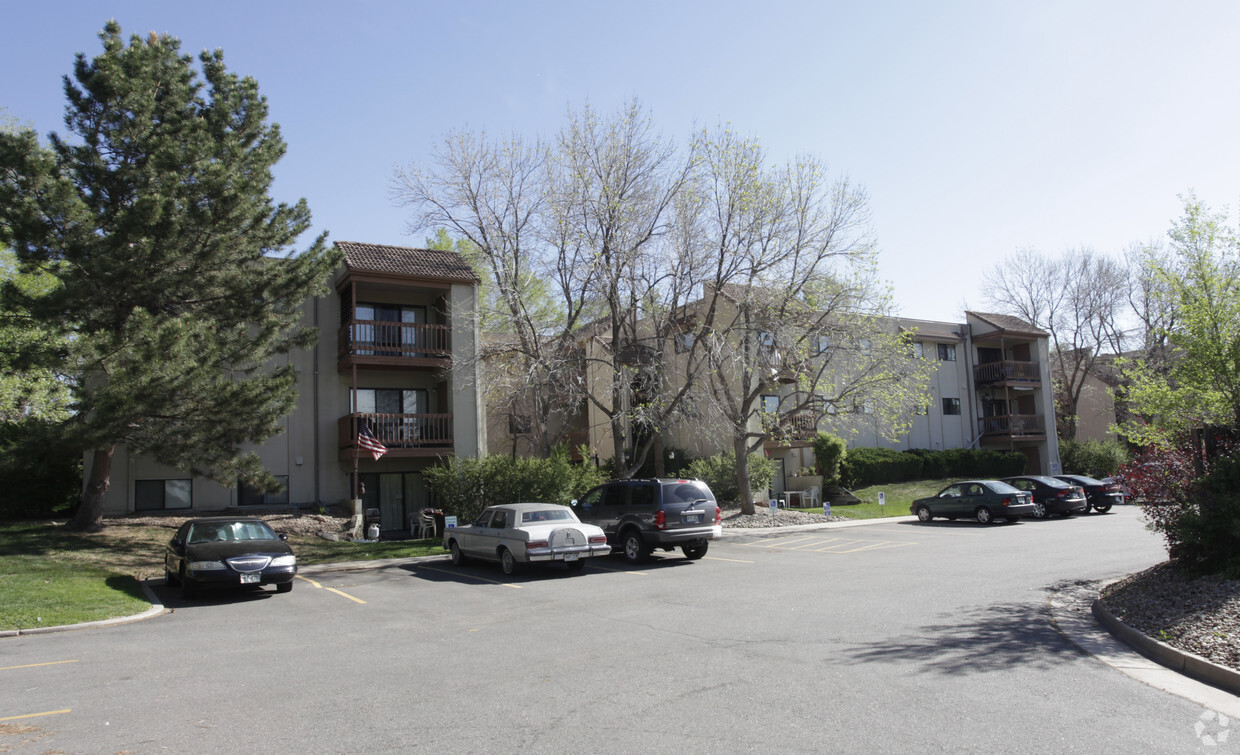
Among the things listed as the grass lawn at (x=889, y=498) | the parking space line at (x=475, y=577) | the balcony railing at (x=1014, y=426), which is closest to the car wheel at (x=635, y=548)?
the parking space line at (x=475, y=577)

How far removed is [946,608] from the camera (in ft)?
34.9

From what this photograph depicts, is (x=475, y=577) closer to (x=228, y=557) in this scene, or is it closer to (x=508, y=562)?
(x=508, y=562)

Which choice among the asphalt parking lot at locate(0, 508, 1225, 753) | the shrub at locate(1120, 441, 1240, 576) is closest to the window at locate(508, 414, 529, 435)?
the asphalt parking lot at locate(0, 508, 1225, 753)

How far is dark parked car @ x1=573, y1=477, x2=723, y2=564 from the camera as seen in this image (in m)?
16.8

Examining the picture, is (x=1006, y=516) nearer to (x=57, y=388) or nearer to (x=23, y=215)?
(x=23, y=215)

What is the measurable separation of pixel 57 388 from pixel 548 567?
62.4 ft

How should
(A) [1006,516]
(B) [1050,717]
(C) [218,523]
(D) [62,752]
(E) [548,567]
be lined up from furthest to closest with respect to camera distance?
1. (A) [1006,516]
2. (E) [548,567]
3. (C) [218,523]
4. (B) [1050,717]
5. (D) [62,752]

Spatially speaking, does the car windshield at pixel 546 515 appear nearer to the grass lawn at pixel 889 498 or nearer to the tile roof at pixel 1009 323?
the grass lawn at pixel 889 498

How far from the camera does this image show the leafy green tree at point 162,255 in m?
16.8

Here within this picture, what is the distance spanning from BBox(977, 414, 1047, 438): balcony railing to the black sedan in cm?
3958

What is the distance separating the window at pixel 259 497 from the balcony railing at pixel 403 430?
2.16 m

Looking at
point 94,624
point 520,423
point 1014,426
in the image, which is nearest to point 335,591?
point 94,624

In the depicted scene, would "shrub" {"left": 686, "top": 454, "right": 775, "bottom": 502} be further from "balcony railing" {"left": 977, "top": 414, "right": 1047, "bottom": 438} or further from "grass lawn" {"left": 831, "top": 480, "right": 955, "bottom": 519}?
"balcony railing" {"left": 977, "top": 414, "right": 1047, "bottom": 438}

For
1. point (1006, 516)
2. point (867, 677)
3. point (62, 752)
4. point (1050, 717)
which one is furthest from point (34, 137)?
point (1006, 516)
